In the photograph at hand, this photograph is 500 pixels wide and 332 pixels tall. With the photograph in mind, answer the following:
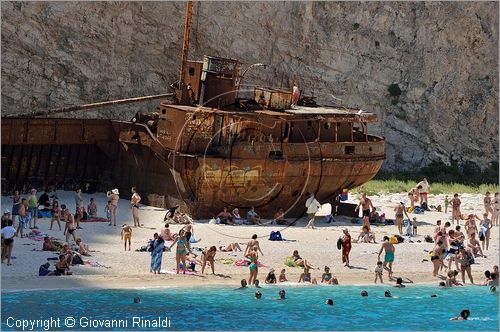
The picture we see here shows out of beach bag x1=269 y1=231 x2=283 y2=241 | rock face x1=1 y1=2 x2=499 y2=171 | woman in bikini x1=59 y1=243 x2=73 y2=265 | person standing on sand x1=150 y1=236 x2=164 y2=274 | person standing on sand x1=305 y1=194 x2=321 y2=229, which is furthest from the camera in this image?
rock face x1=1 y1=2 x2=499 y2=171

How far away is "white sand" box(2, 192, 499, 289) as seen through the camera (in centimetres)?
2605

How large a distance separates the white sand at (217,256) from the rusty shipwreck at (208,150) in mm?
1000

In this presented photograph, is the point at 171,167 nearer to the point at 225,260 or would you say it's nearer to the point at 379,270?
Answer: the point at 225,260

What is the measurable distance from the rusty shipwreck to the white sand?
1.00m

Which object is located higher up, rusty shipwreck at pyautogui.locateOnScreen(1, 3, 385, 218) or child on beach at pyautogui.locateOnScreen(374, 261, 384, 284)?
rusty shipwreck at pyautogui.locateOnScreen(1, 3, 385, 218)

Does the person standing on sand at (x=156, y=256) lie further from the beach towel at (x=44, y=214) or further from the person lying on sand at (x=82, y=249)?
the beach towel at (x=44, y=214)

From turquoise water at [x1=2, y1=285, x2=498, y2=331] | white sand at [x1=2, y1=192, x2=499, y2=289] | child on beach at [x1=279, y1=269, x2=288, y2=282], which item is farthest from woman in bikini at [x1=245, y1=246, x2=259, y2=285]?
child on beach at [x1=279, y1=269, x2=288, y2=282]

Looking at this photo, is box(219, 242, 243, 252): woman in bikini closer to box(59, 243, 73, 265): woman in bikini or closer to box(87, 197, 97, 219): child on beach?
box(59, 243, 73, 265): woman in bikini

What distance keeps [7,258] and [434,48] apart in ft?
98.7

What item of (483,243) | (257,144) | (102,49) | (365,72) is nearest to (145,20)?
(102,49)

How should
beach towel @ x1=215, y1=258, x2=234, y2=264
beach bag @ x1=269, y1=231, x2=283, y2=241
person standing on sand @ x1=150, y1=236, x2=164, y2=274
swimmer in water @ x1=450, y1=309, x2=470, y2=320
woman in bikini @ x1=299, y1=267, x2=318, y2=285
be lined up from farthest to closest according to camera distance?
beach bag @ x1=269, y1=231, x2=283, y2=241
beach towel @ x1=215, y1=258, x2=234, y2=264
woman in bikini @ x1=299, y1=267, x2=318, y2=285
person standing on sand @ x1=150, y1=236, x2=164, y2=274
swimmer in water @ x1=450, y1=309, x2=470, y2=320

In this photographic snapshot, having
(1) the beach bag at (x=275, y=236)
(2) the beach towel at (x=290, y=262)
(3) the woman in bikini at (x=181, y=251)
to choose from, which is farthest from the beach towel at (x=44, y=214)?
(2) the beach towel at (x=290, y=262)

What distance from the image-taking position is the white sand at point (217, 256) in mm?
26047

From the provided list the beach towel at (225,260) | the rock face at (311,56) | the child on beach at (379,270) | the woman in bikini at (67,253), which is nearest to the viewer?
the woman in bikini at (67,253)
